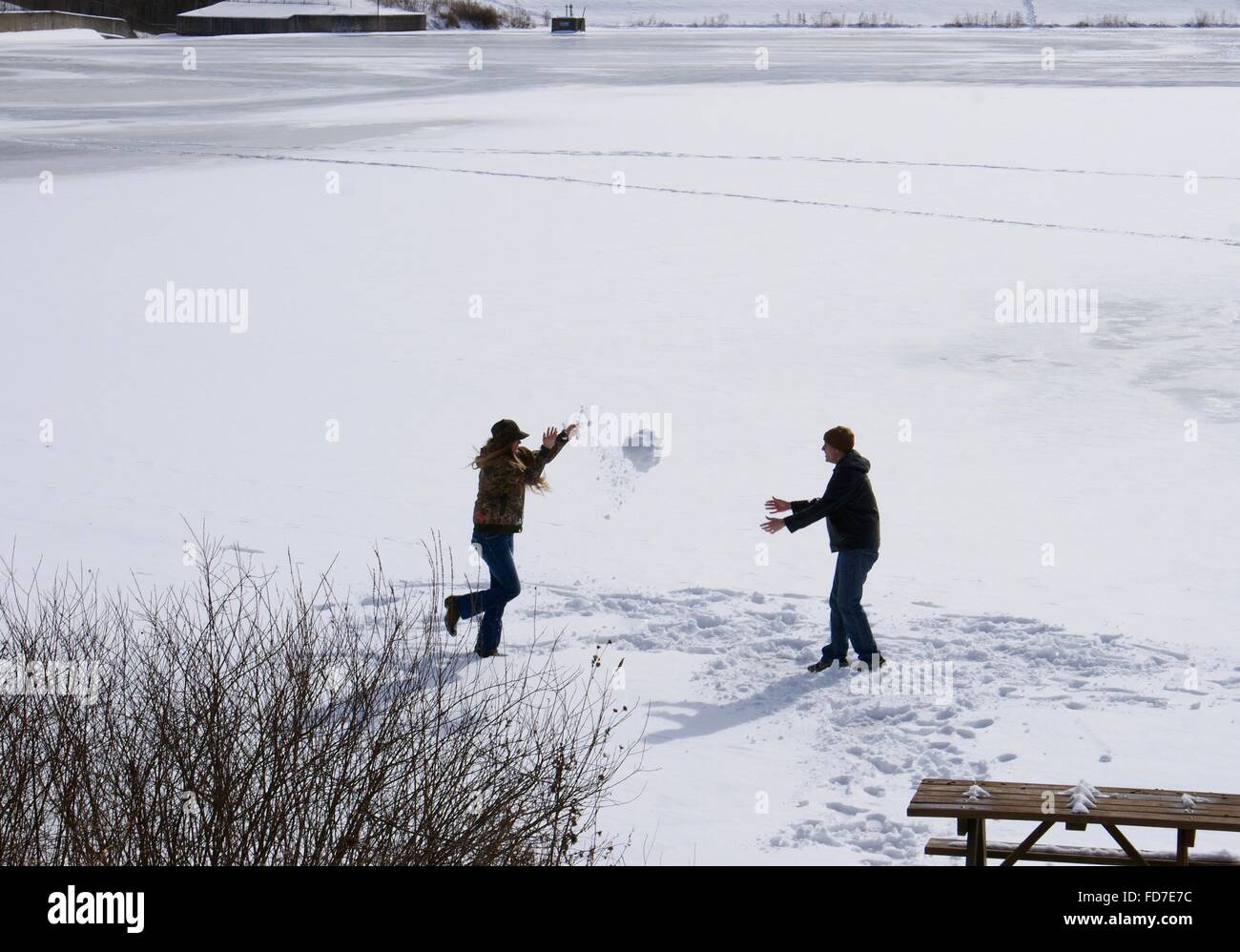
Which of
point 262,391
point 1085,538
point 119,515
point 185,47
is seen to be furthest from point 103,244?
point 185,47

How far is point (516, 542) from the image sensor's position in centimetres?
1281

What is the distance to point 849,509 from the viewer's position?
923cm

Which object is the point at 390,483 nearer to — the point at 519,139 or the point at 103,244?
the point at 103,244

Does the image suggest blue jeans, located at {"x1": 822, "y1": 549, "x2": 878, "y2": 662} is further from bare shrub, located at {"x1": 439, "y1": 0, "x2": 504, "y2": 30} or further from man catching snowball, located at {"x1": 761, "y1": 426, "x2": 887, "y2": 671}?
bare shrub, located at {"x1": 439, "y1": 0, "x2": 504, "y2": 30}

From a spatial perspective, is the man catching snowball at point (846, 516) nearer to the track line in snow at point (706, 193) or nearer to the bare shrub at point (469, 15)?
the track line in snow at point (706, 193)

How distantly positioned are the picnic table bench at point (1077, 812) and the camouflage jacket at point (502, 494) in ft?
11.5

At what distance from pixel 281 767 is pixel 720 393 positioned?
413 inches

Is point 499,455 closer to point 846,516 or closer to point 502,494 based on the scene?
point 502,494

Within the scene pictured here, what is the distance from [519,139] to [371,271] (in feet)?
37.4

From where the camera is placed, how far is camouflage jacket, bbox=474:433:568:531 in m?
9.11

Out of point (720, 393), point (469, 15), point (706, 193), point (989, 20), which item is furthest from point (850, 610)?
point (989, 20)

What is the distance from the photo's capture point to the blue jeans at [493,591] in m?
9.24

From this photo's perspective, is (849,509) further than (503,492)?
Yes

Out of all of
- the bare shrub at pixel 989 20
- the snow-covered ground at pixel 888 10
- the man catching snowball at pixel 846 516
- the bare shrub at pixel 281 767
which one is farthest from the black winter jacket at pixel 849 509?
the snow-covered ground at pixel 888 10
